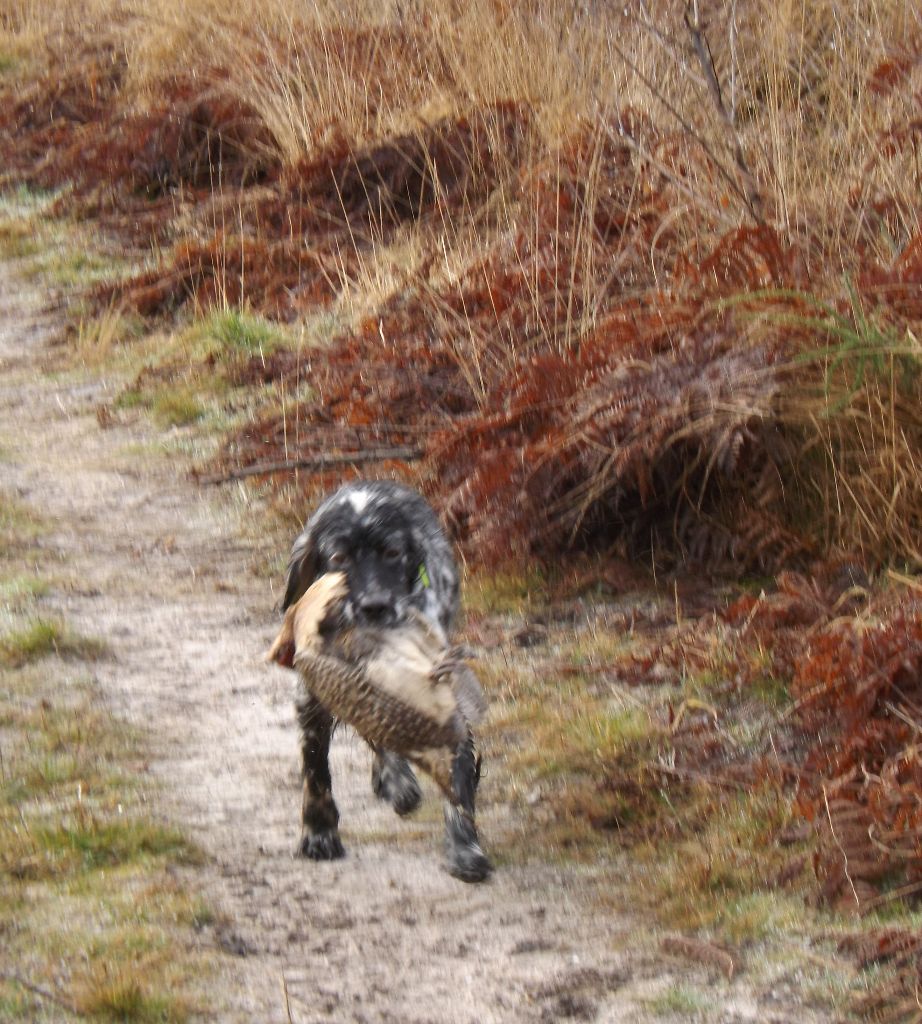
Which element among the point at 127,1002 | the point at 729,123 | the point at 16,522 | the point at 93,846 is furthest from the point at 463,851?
the point at 16,522

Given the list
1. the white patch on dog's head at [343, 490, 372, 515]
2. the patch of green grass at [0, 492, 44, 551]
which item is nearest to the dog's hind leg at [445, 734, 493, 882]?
the white patch on dog's head at [343, 490, 372, 515]

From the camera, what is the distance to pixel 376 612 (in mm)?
4102

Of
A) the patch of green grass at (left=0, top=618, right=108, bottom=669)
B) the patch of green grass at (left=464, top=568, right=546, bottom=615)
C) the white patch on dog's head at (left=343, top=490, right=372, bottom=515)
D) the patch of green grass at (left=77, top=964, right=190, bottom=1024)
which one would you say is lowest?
the patch of green grass at (left=464, top=568, right=546, bottom=615)

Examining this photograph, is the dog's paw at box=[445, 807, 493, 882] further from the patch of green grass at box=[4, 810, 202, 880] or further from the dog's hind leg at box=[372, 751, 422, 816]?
the patch of green grass at box=[4, 810, 202, 880]

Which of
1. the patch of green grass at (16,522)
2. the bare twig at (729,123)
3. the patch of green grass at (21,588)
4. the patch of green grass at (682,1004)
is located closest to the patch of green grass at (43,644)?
the patch of green grass at (21,588)

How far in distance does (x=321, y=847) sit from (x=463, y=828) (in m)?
0.40

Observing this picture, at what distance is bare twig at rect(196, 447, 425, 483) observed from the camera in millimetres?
7266

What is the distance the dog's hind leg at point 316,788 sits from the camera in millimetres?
4469

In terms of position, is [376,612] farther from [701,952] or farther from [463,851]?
[701,952]

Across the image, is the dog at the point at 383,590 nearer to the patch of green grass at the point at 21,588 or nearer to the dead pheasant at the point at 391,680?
the dead pheasant at the point at 391,680

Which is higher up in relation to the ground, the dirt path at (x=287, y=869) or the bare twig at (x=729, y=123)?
the bare twig at (x=729, y=123)

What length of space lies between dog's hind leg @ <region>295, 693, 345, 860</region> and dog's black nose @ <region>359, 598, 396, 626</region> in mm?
416

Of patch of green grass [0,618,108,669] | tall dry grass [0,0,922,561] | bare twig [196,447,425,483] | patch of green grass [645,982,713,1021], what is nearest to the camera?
patch of green grass [645,982,713,1021]

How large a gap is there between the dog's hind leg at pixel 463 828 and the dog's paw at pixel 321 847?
1.00 feet
